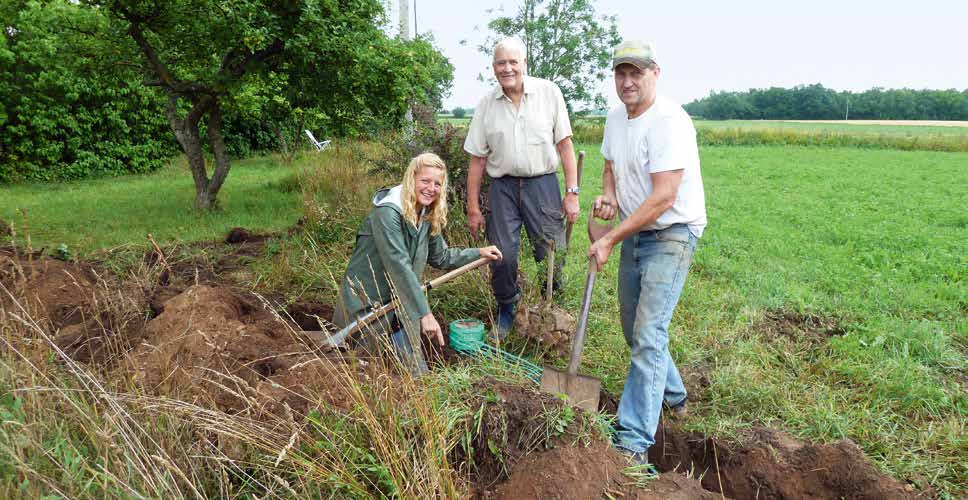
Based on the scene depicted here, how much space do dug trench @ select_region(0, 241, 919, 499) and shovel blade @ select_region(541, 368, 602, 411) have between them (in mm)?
418

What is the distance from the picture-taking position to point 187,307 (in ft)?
13.2

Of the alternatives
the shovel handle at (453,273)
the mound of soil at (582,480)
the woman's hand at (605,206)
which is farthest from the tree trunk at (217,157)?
the mound of soil at (582,480)

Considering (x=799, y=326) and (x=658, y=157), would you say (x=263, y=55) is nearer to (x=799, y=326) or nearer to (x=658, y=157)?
(x=658, y=157)

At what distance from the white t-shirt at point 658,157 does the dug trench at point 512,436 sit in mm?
1113

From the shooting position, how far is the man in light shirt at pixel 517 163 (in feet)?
14.0

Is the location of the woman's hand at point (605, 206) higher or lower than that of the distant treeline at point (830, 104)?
lower

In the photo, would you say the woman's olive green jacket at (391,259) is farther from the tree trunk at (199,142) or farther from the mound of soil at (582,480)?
the tree trunk at (199,142)

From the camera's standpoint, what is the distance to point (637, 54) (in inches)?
114

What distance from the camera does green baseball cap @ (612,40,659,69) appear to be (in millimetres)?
2885

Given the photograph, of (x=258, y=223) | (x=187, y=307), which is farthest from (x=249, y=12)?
(x=187, y=307)

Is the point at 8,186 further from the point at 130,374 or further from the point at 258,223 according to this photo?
the point at 130,374

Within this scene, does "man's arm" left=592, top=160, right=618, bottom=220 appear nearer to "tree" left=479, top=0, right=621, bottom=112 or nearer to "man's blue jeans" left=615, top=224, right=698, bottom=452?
"man's blue jeans" left=615, top=224, right=698, bottom=452

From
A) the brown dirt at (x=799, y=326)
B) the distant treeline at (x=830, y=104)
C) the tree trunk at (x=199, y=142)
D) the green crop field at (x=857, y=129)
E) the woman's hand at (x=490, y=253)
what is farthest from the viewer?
the distant treeline at (x=830, y=104)

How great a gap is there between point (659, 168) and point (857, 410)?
2.01 meters
